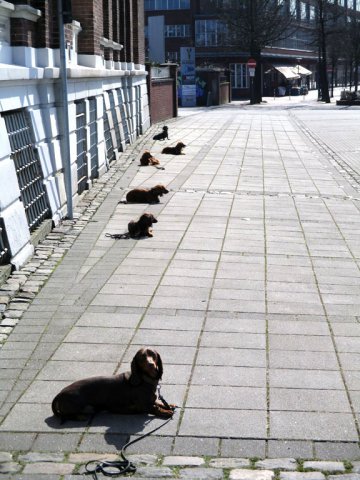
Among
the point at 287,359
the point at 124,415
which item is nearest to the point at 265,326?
the point at 287,359

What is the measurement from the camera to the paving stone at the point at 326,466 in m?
5.08

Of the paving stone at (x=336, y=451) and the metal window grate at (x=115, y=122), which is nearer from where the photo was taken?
the paving stone at (x=336, y=451)

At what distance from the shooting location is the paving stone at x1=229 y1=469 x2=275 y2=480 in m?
4.96

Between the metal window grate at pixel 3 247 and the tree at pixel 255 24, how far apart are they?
178 ft

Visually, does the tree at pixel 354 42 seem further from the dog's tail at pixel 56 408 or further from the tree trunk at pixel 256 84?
the dog's tail at pixel 56 408

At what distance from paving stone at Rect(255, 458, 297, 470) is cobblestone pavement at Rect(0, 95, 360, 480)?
13mm

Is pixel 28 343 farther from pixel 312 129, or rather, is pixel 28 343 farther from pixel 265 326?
pixel 312 129

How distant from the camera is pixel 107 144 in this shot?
21297mm

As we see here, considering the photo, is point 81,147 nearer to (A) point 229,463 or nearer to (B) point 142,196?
(B) point 142,196

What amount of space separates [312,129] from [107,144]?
1580cm

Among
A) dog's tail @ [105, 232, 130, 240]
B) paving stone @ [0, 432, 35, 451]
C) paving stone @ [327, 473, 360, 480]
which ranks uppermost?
dog's tail @ [105, 232, 130, 240]

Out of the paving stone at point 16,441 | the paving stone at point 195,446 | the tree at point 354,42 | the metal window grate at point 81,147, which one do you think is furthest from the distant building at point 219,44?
the paving stone at point 195,446

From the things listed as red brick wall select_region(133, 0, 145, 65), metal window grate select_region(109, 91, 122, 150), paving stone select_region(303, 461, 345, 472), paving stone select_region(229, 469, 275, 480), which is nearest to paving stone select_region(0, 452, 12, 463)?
paving stone select_region(229, 469, 275, 480)

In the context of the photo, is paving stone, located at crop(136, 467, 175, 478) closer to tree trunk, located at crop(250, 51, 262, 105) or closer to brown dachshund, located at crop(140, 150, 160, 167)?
brown dachshund, located at crop(140, 150, 160, 167)
